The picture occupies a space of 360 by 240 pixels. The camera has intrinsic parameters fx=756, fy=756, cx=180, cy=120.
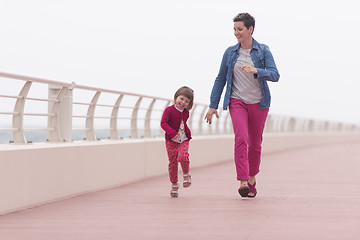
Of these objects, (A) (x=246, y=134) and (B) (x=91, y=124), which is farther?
(B) (x=91, y=124)

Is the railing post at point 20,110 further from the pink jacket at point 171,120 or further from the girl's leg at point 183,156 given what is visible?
the girl's leg at point 183,156

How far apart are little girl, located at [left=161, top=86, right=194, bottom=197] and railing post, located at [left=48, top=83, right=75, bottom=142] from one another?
115 cm

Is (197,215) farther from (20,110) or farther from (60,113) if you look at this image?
(60,113)

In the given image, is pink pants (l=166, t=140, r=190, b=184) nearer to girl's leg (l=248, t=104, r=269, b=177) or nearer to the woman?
the woman

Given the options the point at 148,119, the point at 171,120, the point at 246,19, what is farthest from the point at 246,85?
the point at 148,119

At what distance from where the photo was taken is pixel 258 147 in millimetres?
8328

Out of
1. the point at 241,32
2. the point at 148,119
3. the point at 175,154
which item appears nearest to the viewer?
the point at 241,32

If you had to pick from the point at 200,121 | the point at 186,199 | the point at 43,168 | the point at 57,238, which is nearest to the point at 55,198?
the point at 43,168

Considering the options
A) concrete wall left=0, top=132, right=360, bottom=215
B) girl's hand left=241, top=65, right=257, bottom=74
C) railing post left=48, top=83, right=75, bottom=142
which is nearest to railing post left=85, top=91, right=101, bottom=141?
concrete wall left=0, top=132, right=360, bottom=215

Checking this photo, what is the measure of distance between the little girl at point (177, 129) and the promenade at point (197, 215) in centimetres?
33

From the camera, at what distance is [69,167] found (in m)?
8.25

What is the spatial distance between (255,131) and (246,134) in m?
0.24

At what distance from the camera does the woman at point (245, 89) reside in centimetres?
793

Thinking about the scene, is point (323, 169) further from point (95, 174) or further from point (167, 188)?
point (95, 174)
